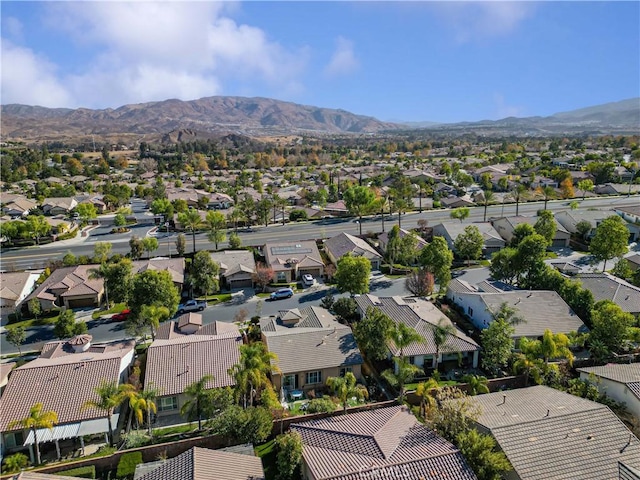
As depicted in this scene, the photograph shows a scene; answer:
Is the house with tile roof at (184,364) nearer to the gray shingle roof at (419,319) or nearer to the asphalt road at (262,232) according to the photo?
the gray shingle roof at (419,319)

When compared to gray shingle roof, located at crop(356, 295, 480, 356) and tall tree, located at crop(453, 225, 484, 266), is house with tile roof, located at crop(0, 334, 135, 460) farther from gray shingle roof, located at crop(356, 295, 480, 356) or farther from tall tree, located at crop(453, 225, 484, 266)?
tall tree, located at crop(453, 225, 484, 266)

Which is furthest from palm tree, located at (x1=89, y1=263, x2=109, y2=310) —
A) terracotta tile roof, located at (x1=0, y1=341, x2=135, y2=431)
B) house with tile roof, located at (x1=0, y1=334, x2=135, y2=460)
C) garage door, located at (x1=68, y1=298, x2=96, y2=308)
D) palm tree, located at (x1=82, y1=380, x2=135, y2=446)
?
palm tree, located at (x1=82, y1=380, x2=135, y2=446)

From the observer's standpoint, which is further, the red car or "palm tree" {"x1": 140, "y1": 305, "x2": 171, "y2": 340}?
the red car

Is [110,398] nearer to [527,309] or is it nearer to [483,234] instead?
[527,309]

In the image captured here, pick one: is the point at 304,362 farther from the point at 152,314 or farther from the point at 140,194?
the point at 140,194

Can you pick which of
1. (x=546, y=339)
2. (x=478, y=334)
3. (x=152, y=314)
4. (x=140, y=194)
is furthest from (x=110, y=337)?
(x=140, y=194)

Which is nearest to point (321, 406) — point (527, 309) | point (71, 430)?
point (71, 430)
